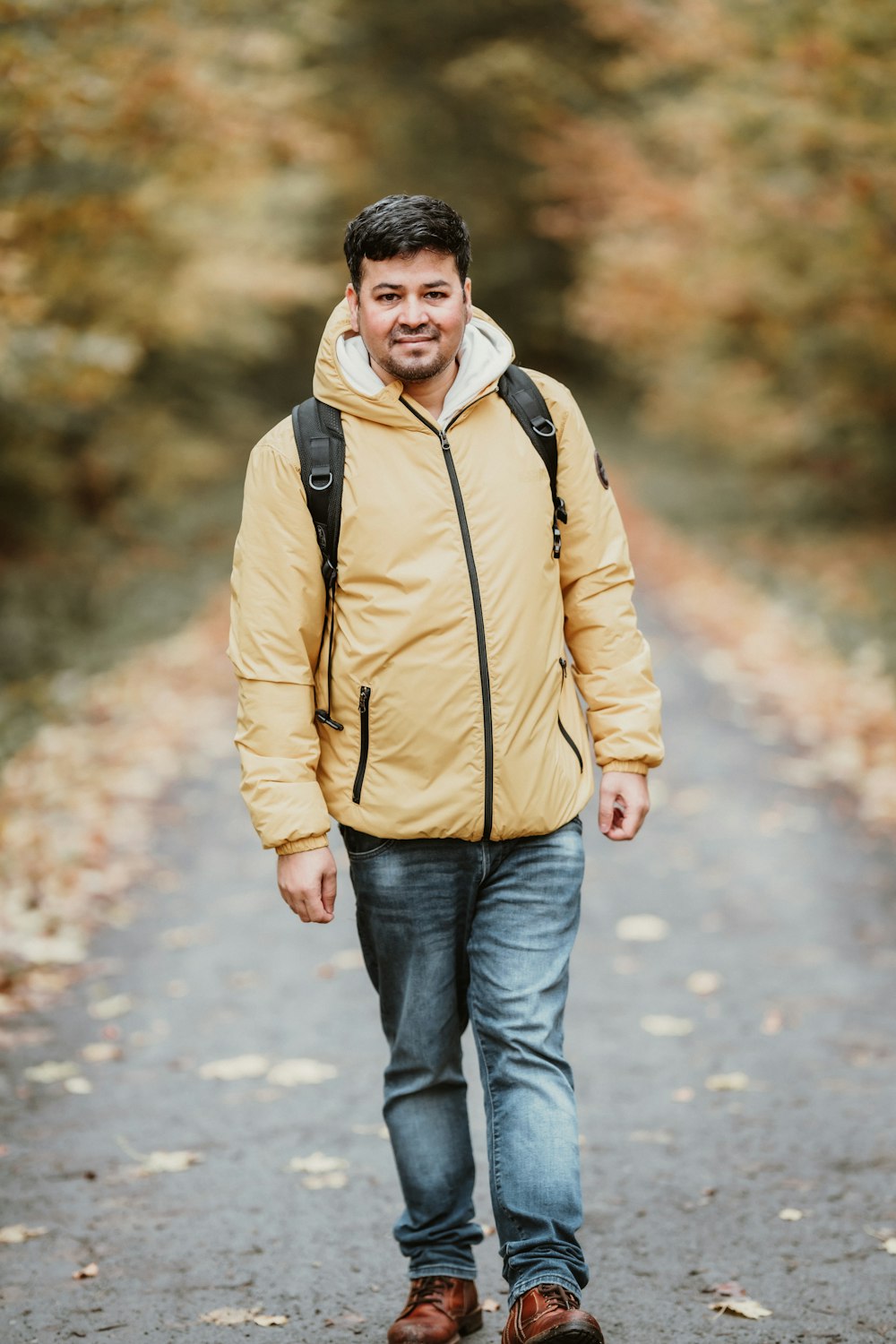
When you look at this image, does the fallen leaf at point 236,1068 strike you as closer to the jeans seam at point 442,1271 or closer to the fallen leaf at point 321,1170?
the fallen leaf at point 321,1170

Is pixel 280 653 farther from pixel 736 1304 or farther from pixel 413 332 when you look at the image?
pixel 736 1304

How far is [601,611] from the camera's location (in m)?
3.16

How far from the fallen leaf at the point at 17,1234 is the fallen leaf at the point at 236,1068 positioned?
997 mm

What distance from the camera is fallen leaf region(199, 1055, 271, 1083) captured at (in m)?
4.70

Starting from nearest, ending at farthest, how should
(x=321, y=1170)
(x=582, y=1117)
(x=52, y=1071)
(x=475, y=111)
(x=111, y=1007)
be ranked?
(x=321, y=1170) → (x=582, y=1117) → (x=52, y=1071) → (x=111, y=1007) → (x=475, y=111)

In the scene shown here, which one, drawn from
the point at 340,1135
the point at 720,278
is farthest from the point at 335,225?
the point at 340,1135

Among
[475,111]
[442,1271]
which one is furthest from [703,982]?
[475,111]

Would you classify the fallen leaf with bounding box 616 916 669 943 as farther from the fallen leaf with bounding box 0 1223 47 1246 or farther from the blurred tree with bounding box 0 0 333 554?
the blurred tree with bounding box 0 0 333 554

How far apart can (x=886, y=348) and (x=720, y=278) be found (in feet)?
10.8

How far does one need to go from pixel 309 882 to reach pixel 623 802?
0.69m

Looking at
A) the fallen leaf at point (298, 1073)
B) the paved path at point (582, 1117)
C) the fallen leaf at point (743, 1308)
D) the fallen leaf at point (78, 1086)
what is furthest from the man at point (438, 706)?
the fallen leaf at point (78, 1086)

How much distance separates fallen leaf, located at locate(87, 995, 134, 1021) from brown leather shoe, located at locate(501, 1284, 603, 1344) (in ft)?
8.69

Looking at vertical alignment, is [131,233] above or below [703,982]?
above

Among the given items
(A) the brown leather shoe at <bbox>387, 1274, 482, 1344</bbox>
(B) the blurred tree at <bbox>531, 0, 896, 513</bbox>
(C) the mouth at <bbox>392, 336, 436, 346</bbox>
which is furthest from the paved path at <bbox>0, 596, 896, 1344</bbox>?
(B) the blurred tree at <bbox>531, 0, 896, 513</bbox>
